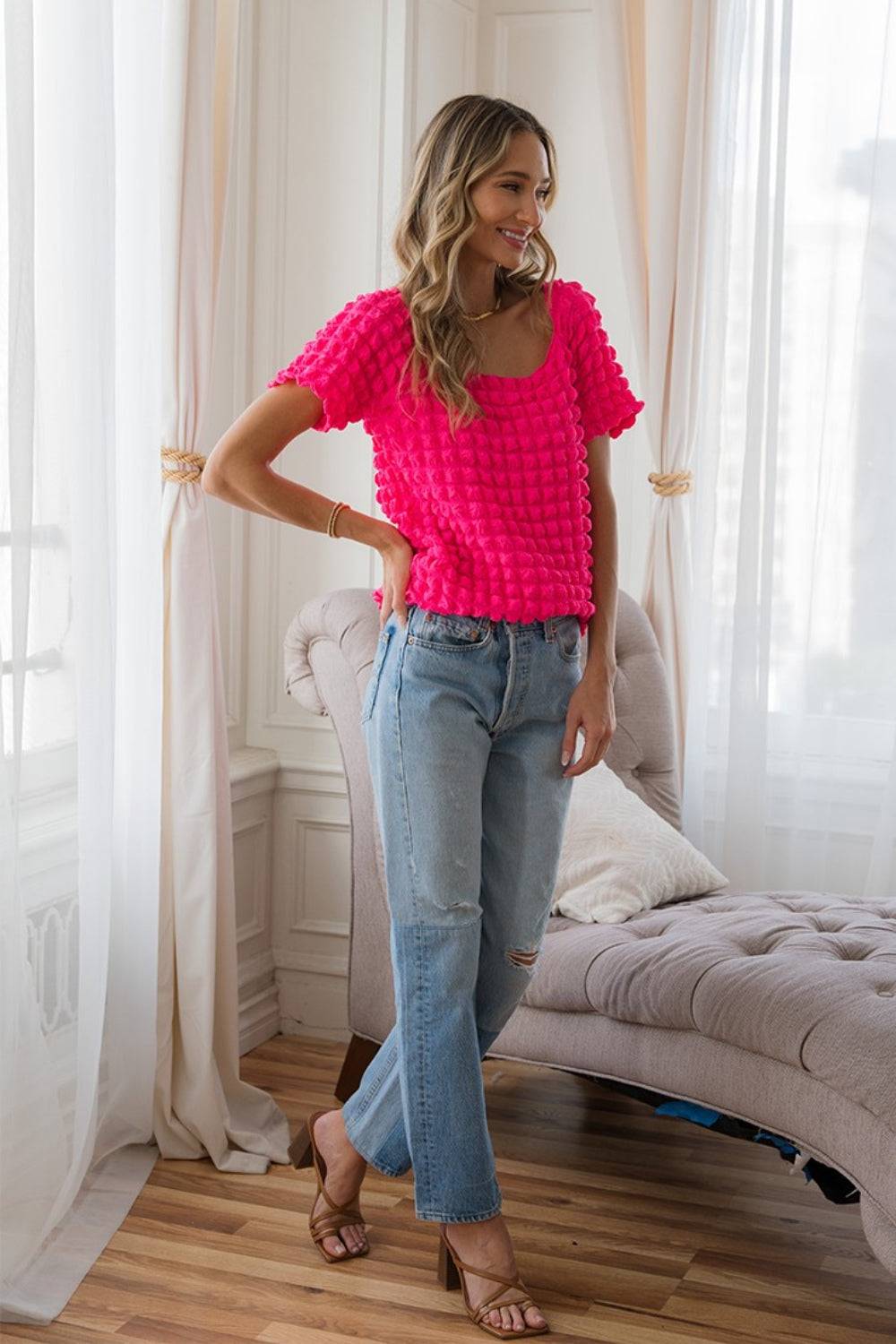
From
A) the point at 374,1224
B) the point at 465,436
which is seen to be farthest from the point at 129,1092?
the point at 465,436

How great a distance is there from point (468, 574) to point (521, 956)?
21.1 inches

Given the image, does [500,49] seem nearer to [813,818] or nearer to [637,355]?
[637,355]

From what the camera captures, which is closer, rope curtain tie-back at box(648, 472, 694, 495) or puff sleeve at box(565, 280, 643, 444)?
puff sleeve at box(565, 280, 643, 444)

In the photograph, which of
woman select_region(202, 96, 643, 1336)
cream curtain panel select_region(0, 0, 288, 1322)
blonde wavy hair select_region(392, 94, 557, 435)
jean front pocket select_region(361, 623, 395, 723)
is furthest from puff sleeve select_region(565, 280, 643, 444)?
cream curtain panel select_region(0, 0, 288, 1322)

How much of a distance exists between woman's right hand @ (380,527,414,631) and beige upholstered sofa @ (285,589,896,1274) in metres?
0.64

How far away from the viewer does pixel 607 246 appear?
11.9 ft

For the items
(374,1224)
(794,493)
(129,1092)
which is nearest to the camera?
(374,1224)

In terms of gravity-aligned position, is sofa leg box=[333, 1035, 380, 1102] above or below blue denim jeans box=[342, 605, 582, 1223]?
below

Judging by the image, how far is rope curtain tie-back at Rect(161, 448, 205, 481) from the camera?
2.67 metres

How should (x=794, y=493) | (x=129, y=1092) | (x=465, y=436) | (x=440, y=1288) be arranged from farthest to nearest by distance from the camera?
(x=794, y=493)
(x=129, y=1092)
(x=440, y=1288)
(x=465, y=436)

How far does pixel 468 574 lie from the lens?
6.77 ft

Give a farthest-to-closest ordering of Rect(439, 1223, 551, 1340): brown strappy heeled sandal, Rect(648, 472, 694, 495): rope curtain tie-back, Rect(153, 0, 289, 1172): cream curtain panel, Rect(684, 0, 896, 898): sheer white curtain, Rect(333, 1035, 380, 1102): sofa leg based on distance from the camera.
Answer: Rect(648, 472, 694, 495): rope curtain tie-back → Rect(684, 0, 896, 898): sheer white curtain → Rect(333, 1035, 380, 1102): sofa leg → Rect(153, 0, 289, 1172): cream curtain panel → Rect(439, 1223, 551, 1340): brown strappy heeled sandal

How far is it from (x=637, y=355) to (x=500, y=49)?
0.80 meters

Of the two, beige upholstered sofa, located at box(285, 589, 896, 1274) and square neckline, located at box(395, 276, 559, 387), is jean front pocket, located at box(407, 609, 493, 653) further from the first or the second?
beige upholstered sofa, located at box(285, 589, 896, 1274)
